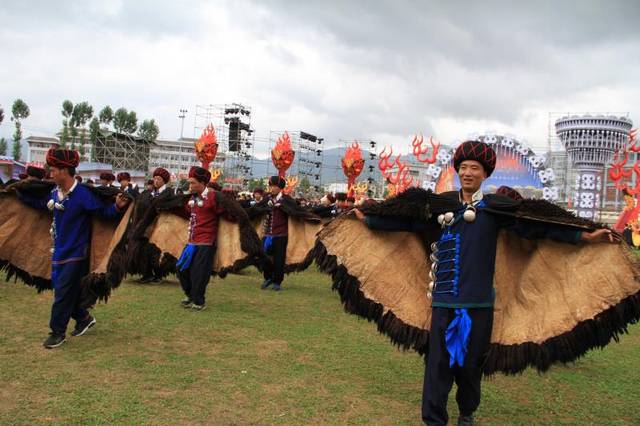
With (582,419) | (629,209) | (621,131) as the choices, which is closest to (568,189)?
(621,131)

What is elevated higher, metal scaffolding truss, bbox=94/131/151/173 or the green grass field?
metal scaffolding truss, bbox=94/131/151/173

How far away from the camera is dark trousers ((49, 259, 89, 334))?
5348 mm

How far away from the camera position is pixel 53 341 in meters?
5.32

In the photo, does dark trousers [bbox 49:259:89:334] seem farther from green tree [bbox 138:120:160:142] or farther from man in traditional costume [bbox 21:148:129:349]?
green tree [bbox 138:120:160:142]

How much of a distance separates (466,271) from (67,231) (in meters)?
3.83

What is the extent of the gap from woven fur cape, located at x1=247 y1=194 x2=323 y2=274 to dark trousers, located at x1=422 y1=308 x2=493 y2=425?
6399 mm

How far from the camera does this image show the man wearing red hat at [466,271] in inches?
139

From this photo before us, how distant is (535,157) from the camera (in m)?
35.2

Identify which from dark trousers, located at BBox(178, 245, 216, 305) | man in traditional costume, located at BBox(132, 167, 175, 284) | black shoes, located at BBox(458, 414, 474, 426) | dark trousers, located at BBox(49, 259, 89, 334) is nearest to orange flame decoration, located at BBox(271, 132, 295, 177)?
man in traditional costume, located at BBox(132, 167, 175, 284)

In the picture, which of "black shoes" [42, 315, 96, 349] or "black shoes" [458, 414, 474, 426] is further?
"black shoes" [42, 315, 96, 349]

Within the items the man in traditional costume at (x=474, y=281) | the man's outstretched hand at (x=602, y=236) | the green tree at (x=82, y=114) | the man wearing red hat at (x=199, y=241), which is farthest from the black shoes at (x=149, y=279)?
the green tree at (x=82, y=114)

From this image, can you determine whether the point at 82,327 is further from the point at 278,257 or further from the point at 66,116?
the point at 66,116

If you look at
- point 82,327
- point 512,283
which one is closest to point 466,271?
point 512,283

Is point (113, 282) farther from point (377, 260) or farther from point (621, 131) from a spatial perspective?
point (621, 131)
